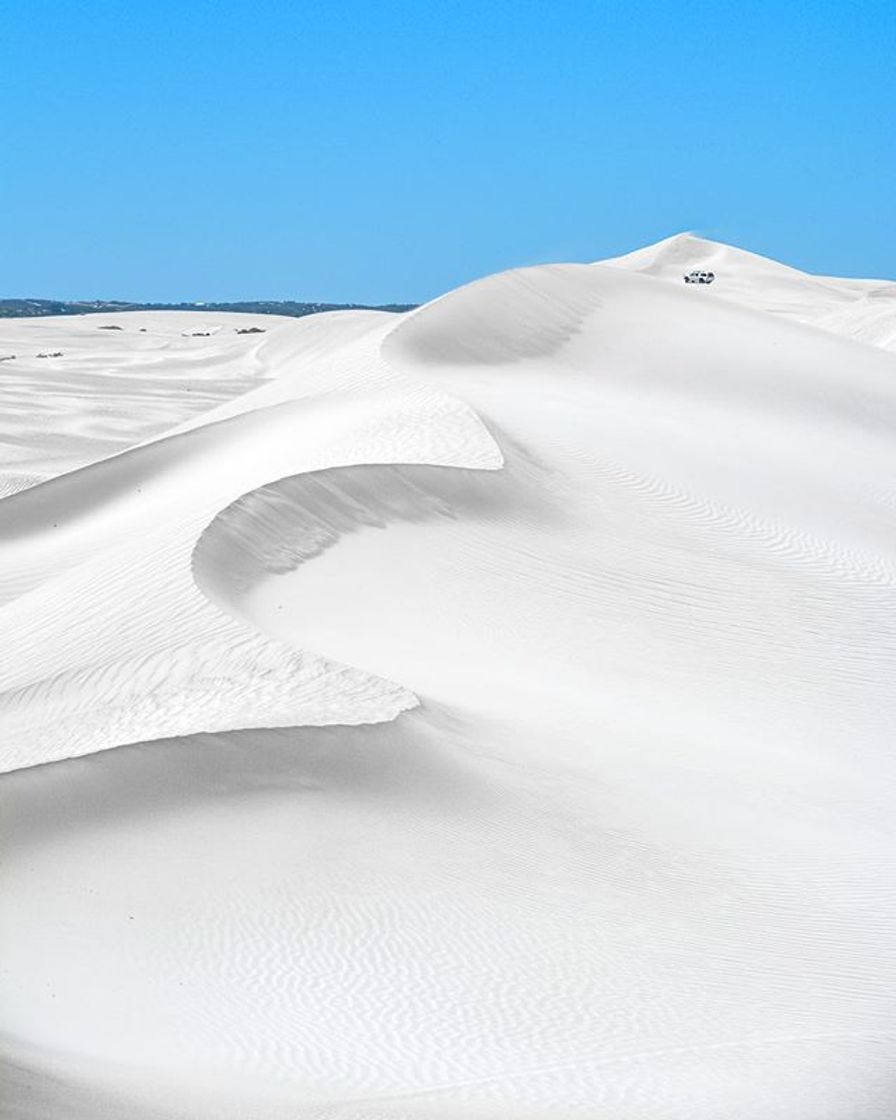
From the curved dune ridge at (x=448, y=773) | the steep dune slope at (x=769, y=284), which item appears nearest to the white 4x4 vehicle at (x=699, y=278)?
the steep dune slope at (x=769, y=284)

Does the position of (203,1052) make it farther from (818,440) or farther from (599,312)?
(599,312)

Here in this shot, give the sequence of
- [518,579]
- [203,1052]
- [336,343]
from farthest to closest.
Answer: [336,343], [518,579], [203,1052]

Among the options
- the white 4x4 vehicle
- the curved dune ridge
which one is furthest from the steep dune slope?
the curved dune ridge

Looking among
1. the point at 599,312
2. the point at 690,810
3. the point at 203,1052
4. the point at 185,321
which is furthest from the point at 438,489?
the point at 185,321

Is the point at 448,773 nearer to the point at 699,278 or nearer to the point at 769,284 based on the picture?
the point at 699,278

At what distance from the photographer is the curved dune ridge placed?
5547 millimetres

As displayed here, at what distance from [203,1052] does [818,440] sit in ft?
41.6

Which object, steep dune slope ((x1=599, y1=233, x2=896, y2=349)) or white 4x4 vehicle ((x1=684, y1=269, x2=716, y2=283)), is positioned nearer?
steep dune slope ((x1=599, y1=233, x2=896, y2=349))

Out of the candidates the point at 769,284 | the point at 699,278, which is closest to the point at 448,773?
the point at 699,278

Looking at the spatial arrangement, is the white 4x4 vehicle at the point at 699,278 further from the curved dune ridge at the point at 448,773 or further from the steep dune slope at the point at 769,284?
the curved dune ridge at the point at 448,773

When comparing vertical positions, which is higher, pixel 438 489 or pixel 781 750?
pixel 438 489

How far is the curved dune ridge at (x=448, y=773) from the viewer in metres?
5.55

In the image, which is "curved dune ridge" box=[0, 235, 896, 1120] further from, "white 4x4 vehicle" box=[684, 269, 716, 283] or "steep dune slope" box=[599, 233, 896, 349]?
"white 4x4 vehicle" box=[684, 269, 716, 283]

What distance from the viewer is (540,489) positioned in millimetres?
13031
